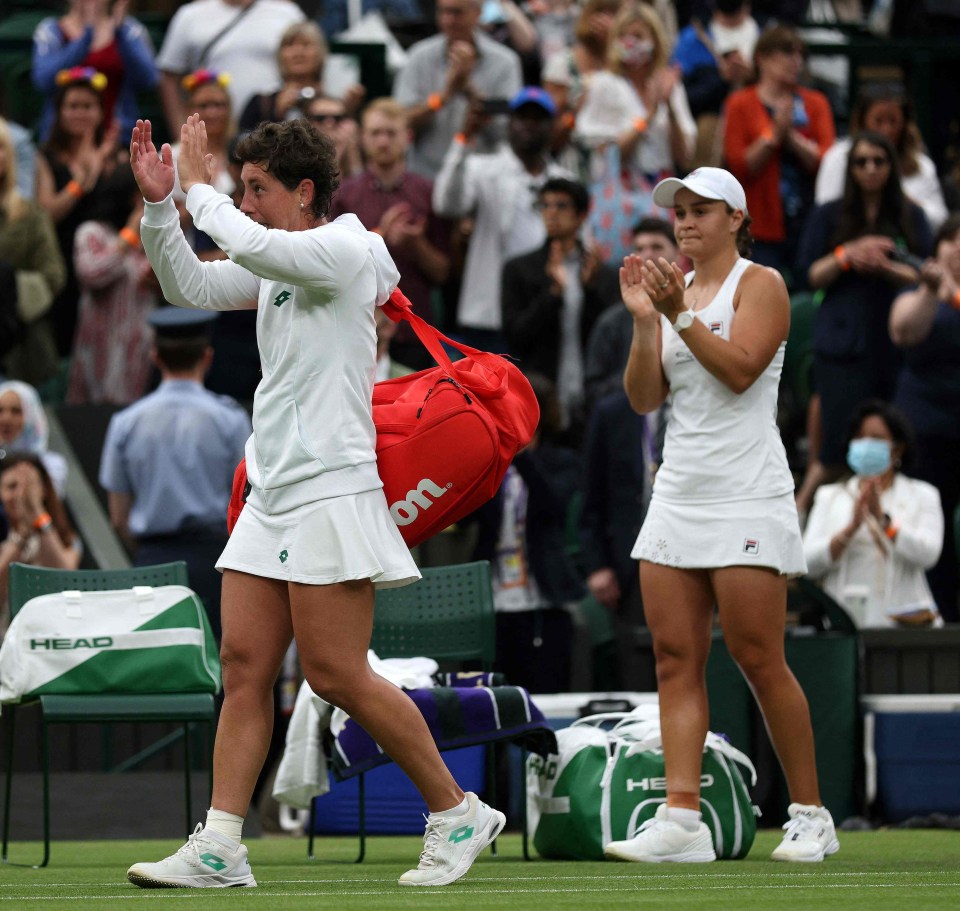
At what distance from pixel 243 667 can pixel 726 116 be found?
7512 millimetres

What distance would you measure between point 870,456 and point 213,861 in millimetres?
4998

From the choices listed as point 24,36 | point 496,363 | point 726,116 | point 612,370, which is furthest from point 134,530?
point 24,36

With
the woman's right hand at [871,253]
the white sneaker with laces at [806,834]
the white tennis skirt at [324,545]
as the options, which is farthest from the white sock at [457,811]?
the woman's right hand at [871,253]

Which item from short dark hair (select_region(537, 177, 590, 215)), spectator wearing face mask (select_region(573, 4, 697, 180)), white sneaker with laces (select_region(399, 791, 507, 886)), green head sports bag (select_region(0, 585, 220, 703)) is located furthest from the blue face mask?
white sneaker with laces (select_region(399, 791, 507, 886))

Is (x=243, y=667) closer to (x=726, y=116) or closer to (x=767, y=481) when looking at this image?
(x=767, y=481)

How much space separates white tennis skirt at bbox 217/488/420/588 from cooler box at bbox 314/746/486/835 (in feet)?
9.14

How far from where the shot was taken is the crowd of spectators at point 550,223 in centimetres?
947

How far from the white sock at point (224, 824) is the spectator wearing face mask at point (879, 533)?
15.2ft

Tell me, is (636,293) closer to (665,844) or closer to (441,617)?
(665,844)

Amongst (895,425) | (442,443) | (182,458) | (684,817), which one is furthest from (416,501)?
(895,425)

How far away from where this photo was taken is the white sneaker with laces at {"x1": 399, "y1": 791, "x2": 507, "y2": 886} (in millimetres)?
5344

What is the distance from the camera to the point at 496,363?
569 cm

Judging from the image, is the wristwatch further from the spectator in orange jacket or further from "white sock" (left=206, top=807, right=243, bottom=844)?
the spectator in orange jacket

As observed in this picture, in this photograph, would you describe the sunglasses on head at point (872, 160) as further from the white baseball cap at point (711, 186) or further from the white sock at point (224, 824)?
the white sock at point (224, 824)
